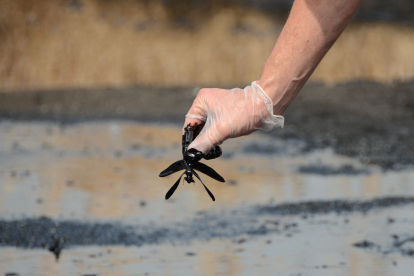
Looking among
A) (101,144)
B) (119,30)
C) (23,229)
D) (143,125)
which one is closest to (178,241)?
(23,229)

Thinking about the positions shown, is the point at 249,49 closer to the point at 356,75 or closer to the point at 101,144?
the point at 356,75

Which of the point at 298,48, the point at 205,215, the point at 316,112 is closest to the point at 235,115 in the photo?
the point at 298,48

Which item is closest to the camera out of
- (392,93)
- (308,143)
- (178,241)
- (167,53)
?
(178,241)

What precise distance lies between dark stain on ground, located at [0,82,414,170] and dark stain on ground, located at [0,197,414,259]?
281 centimetres

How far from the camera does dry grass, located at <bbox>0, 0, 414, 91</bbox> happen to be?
101 ft

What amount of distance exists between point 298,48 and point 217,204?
3207mm

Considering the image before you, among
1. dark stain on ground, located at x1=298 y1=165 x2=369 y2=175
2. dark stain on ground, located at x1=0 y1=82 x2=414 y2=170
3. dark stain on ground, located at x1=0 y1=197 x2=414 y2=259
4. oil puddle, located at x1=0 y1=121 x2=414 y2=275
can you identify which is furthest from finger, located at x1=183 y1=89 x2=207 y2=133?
dark stain on ground, located at x1=0 y1=82 x2=414 y2=170

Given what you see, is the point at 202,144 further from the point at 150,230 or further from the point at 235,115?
the point at 150,230

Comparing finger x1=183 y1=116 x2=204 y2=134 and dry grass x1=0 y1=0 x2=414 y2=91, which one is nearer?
finger x1=183 y1=116 x2=204 y2=134

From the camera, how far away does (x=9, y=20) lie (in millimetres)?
34312

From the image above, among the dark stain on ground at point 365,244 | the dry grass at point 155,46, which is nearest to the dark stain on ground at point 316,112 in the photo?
the dark stain on ground at point 365,244

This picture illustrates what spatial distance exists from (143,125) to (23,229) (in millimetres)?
8200

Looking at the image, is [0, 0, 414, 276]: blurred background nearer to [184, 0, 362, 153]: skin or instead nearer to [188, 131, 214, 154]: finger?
[184, 0, 362, 153]: skin

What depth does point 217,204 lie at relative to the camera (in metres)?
6.02
